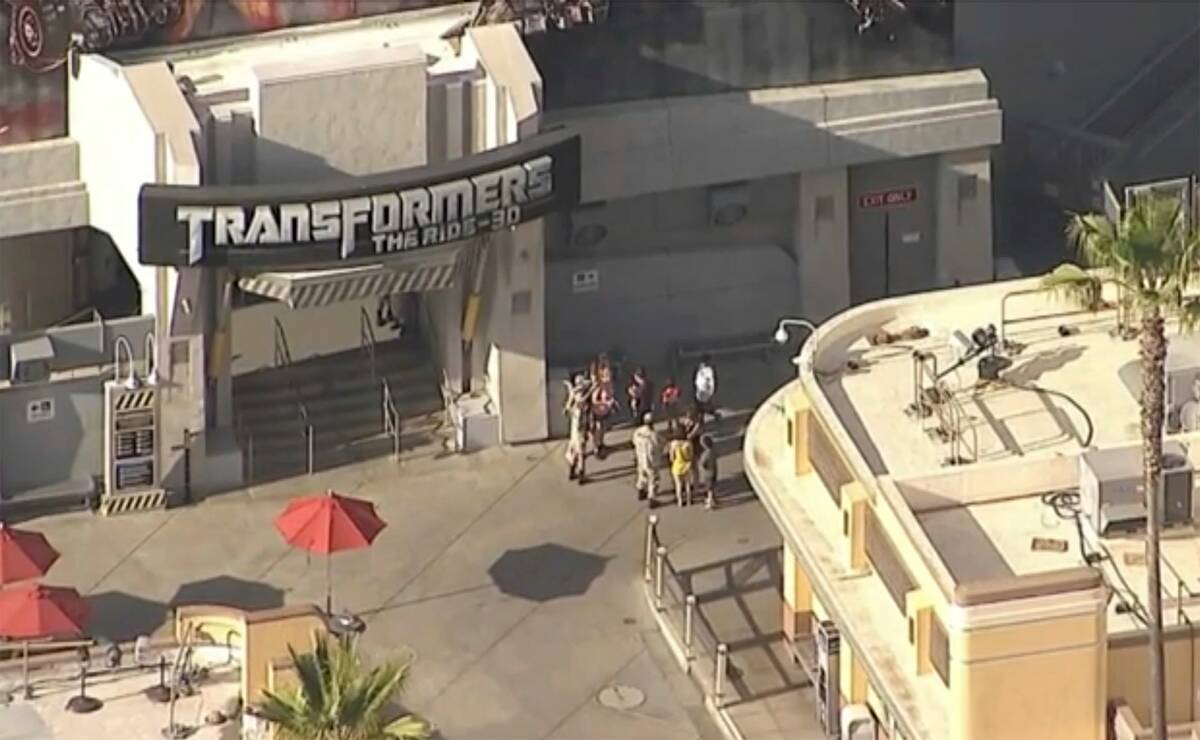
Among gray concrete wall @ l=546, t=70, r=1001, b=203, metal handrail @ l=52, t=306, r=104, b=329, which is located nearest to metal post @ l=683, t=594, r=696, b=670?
gray concrete wall @ l=546, t=70, r=1001, b=203

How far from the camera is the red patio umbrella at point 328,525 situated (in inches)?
1999

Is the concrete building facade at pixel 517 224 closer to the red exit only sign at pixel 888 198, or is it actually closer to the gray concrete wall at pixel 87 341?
the red exit only sign at pixel 888 198

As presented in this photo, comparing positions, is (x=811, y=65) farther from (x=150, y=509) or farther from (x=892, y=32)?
(x=150, y=509)

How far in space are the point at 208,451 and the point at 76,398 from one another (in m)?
2.23

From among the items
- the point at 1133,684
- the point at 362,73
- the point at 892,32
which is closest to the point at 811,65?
the point at 892,32

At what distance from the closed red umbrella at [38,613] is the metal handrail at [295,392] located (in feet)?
30.2

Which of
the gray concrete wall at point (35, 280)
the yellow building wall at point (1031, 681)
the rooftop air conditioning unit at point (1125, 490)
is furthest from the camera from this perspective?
the gray concrete wall at point (35, 280)

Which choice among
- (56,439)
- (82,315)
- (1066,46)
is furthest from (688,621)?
(1066,46)

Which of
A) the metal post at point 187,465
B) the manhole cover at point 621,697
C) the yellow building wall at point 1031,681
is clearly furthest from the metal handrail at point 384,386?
the yellow building wall at point 1031,681

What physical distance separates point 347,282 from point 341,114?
2.52 m

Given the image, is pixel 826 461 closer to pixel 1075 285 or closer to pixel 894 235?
pixel 1075 285

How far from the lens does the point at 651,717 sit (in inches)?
1983

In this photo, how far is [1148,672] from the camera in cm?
4384

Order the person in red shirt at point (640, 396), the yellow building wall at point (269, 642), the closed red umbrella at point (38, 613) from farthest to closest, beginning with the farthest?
the person in red shirt at point (640, 396) → the yellow building wall at point (269, 642) → the closed red umbrella at point (38, 613)
